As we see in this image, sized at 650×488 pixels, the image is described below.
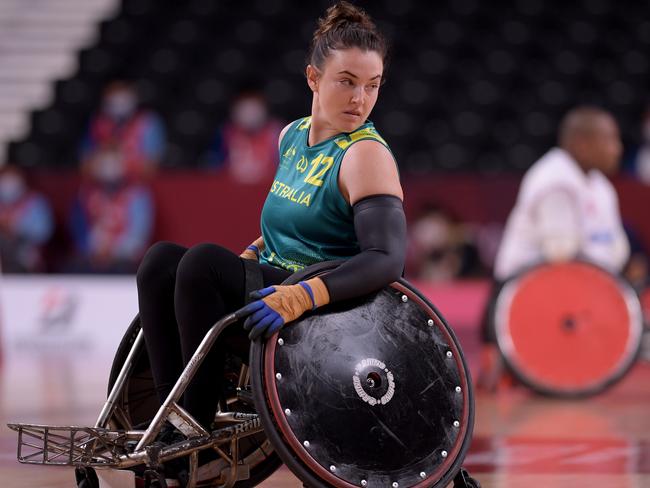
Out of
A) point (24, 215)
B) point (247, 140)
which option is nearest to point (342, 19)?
point (24, 215)

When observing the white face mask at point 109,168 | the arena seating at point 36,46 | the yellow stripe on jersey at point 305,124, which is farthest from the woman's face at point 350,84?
the arena seating at point 36,46

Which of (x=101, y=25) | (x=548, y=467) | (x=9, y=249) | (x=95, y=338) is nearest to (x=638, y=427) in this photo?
(x=548, y=467)

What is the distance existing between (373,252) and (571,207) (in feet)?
11.8

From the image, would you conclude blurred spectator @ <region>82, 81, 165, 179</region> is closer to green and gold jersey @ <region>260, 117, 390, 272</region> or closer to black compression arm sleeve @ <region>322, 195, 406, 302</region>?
green and gold jersey @ <region>260, 117, 390, 272</region>

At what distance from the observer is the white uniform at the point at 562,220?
675 cm

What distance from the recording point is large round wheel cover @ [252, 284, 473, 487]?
326 cm

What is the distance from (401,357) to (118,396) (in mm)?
835

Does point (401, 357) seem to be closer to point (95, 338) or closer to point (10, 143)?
point (95, 338)

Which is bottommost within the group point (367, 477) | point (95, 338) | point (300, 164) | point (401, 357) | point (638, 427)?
point (95, 338)

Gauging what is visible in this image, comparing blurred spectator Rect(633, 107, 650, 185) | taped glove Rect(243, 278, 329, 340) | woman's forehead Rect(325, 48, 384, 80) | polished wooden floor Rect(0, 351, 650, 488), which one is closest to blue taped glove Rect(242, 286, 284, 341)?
taped glove Rect(243, 278, 329, 340)

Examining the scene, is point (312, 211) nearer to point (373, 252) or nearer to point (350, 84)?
point (373, 252)

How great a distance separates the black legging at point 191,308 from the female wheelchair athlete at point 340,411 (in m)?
0.08

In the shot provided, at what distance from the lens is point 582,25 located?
13312 mm

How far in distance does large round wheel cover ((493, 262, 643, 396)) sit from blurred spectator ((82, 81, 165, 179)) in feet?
17.6
